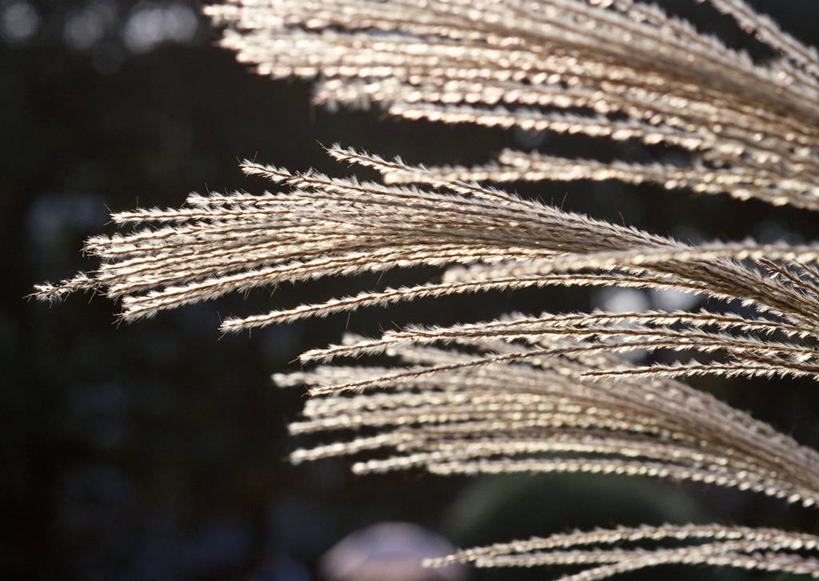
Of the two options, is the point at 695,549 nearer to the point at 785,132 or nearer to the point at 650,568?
the point at 785,132

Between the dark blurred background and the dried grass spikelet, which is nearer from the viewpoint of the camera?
the dried grass spikelet

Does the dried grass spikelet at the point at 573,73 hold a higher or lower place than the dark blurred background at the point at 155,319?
lower

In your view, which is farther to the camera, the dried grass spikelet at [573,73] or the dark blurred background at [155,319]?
the dark blurred background at [155,319]

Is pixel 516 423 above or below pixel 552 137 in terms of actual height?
below

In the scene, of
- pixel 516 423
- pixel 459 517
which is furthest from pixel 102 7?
pixel 516 423

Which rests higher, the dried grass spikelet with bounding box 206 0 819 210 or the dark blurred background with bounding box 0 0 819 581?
the dark blurred background with bounding box 0 0 819 581

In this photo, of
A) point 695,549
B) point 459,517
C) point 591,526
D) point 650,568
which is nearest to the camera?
point 695,549

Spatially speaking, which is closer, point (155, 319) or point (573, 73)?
point (573, 73)

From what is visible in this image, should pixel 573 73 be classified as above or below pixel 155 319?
below
